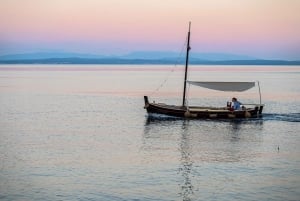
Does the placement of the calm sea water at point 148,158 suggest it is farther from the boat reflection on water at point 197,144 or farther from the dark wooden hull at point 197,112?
the dark wooden hull at point 197,112

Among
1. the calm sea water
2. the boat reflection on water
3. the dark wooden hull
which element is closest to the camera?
the calm sea water

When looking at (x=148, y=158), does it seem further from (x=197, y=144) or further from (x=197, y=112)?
(x=197, y=112)

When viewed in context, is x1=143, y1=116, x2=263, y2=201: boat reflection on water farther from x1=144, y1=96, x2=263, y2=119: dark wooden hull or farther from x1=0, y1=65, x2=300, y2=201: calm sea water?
x1=144, y1=96, x2=263, y2=119: dark wooden hull

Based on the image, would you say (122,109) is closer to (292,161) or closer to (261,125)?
(261,125)

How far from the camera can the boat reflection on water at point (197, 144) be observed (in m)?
31.5

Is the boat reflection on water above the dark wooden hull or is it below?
below

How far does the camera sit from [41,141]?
4447 cm

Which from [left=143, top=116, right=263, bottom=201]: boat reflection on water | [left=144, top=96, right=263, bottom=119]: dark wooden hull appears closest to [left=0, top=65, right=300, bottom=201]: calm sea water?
[left=143, top=116, right=263, bottom=201]: boat reflection on water

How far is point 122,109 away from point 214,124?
22757 millimetres

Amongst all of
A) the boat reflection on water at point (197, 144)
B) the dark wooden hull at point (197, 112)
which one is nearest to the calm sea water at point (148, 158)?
the boat reflection on water at point (197, 144)

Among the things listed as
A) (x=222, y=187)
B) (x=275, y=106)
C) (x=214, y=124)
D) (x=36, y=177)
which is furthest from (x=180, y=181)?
(x=275, y=106)

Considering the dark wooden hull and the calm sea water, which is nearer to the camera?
the calm sea water

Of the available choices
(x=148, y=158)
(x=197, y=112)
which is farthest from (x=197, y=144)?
(x=197, y=112)

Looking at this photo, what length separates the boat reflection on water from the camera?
31.5m
